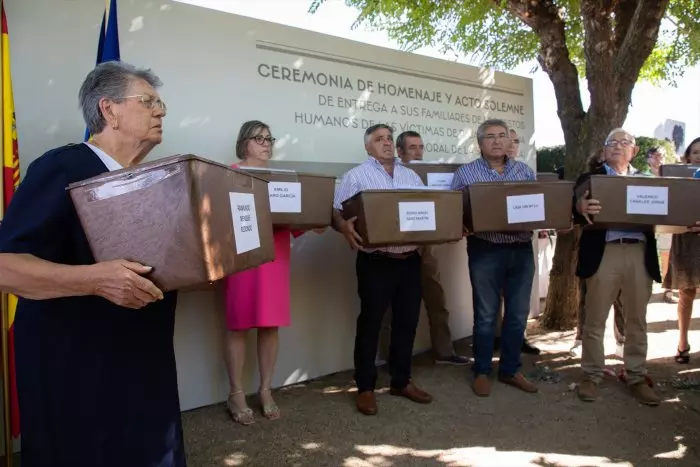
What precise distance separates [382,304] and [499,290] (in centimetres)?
102

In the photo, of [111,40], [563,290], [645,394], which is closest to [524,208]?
[645,394]

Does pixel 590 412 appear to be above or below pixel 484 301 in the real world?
below

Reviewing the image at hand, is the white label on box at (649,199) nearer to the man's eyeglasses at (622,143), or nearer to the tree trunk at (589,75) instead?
the man's eyeglasses at (622,143)

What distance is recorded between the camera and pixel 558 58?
19.3 ft

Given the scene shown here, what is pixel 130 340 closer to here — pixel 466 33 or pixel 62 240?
pixel 62 240

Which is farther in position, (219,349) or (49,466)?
(219,349)

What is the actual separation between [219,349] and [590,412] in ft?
8.76

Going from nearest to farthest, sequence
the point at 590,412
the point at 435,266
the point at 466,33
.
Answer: the point at 590,412
the point at 435,266
the point at 466,33

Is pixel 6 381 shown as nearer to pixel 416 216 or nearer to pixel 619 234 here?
pixel 416 216

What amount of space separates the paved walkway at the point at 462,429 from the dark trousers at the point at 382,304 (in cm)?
34

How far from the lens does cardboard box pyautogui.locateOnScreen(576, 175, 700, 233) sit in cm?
368

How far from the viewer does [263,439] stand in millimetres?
3506

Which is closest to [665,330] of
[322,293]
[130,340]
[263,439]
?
[322,293]

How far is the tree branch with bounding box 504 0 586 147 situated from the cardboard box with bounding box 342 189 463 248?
3.03m
